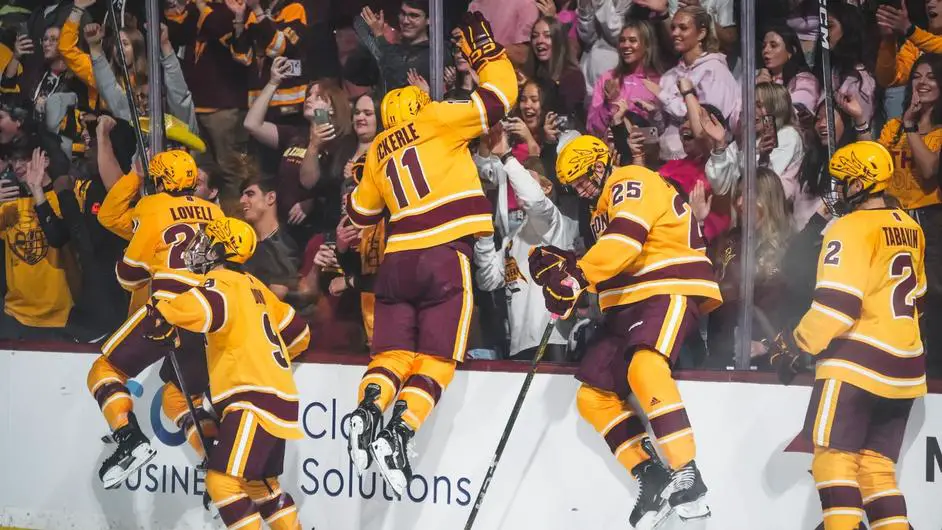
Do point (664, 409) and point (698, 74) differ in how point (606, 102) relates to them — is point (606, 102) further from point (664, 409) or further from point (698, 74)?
point (664, 409)

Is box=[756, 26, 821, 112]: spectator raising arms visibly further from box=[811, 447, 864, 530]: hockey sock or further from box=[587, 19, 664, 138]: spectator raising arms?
box=[811, 447, 864, 530]: hockey sock

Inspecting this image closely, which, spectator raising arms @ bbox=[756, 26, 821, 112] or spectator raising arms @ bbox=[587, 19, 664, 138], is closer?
spectator raising arms @ bbox=[756, 26, 821, 112]

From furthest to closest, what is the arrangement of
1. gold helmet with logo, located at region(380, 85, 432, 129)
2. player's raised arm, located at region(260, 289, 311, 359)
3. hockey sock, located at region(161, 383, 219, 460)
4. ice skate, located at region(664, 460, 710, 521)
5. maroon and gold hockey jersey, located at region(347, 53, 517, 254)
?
1. hockey sock, located at region(161, 383, 219, 460)
2. player's raised arm, located at region(260, 289, 311, 359)
3. gold helmet with logo, located at region(380, 85, 432, 129)
4. maroon and gold hockey jersey, located at region(347, 53, 517, 254)
5. ice skate, located at region(664, 460, 710, 521)

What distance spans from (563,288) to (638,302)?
12.6 inches

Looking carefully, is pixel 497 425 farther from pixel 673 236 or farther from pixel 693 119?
pixel 693 119

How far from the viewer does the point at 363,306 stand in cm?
443

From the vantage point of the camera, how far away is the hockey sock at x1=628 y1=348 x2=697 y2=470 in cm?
366

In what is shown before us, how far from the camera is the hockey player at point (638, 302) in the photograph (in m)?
3.67

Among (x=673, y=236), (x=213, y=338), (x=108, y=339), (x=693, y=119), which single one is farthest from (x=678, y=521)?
(x=108, y=339)

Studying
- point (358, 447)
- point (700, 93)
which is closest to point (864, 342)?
point (700, 93)

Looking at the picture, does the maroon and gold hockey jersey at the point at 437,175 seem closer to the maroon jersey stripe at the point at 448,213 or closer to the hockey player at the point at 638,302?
the maroon jersey stripe at the point at 448,213

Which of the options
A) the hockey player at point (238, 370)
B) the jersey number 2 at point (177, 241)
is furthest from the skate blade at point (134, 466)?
the jersey number 2 at point (177, 241)

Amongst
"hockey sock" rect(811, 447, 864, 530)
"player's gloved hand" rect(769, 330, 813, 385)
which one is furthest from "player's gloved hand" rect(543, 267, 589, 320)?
"hockey sock" rect(811, 447, 864, 530)

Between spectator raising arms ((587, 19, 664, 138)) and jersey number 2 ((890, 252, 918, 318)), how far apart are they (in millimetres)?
965
